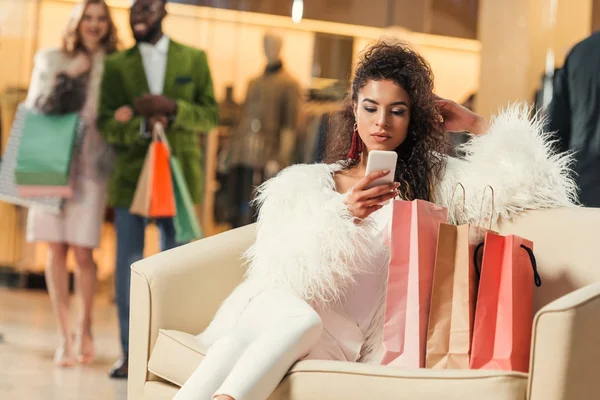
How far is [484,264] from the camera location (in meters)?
2.29

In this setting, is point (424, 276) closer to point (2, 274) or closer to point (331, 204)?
point (331, 204)

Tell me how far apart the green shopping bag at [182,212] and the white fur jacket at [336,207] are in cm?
156

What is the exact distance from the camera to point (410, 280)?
7.90 feet

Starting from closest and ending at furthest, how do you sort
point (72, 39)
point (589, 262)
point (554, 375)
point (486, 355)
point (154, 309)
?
point (554, 375), point (486, 355), point (589, 262), point (154, 309), point (72, 39)

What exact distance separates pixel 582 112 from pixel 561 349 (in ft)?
4.99

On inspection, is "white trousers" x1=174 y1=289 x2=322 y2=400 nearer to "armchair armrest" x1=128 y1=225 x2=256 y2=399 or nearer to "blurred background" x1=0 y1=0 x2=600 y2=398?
"armchair armrest" x1=128 y1=225 x2=256 y2=399

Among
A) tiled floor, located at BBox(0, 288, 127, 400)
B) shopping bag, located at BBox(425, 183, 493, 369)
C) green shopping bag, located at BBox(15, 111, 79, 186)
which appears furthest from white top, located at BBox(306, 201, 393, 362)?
green shopping bag, located at BBox(15, 111, 79, 186)

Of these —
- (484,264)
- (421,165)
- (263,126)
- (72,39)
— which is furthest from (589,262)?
(263,126)

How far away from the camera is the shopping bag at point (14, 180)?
4.49 meters

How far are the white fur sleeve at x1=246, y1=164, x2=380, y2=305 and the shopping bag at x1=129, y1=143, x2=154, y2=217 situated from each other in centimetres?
165

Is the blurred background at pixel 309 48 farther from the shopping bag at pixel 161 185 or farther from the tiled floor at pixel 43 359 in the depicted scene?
the shopping bag at pixel 161 185

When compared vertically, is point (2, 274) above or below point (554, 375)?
below

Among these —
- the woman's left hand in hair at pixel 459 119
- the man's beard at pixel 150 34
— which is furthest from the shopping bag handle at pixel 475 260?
the man's beard at pixel 150 34

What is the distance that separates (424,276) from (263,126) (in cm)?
454
